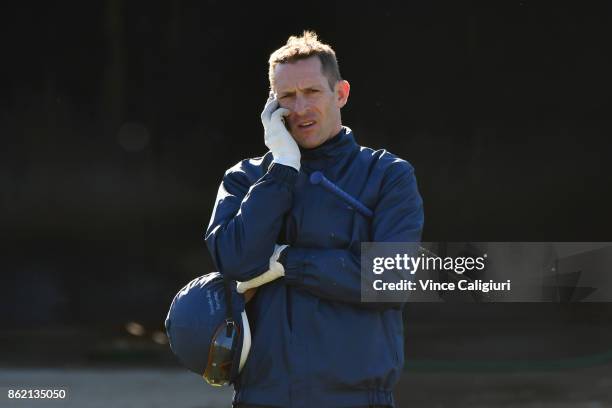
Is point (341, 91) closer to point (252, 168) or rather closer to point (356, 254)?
point (252, 168)

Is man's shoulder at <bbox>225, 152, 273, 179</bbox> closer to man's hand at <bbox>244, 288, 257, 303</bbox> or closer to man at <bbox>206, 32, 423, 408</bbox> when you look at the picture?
man at <bbox>206, 32, 423, 408</bbox>

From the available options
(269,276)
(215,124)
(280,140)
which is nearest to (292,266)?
(269,276)

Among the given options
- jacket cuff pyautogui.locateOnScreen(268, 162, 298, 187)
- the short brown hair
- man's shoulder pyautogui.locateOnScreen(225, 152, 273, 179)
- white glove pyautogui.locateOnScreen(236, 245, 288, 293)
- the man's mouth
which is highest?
the short brown hair

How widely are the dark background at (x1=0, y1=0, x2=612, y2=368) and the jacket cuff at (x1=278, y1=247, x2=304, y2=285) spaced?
542cm

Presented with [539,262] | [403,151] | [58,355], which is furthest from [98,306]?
[539,262]

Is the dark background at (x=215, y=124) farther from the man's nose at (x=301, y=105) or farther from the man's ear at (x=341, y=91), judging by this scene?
the man's nose at (x=301, y=105)

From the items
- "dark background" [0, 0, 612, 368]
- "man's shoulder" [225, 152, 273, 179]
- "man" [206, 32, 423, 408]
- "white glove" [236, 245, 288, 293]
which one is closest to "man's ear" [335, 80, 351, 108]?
"man" [206, 32, 423, 408]

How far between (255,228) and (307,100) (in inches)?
14.3

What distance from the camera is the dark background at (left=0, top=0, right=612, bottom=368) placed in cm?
838

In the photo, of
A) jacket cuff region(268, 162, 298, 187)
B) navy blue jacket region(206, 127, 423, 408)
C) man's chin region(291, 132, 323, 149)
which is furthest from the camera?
man's chin region(291, 132, 323, 149)

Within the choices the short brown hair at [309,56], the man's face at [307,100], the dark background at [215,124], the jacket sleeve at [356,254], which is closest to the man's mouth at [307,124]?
the man's face at [307,100]

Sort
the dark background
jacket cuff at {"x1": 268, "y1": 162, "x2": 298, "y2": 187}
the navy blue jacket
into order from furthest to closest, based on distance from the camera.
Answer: the dark background
jacket cuff at {"x1": 268, "y1": 162, "x2": 298, "y2": 187}
the navy blue jacket

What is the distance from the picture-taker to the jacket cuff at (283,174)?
3068 mm

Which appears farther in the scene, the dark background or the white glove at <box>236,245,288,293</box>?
the dark background
